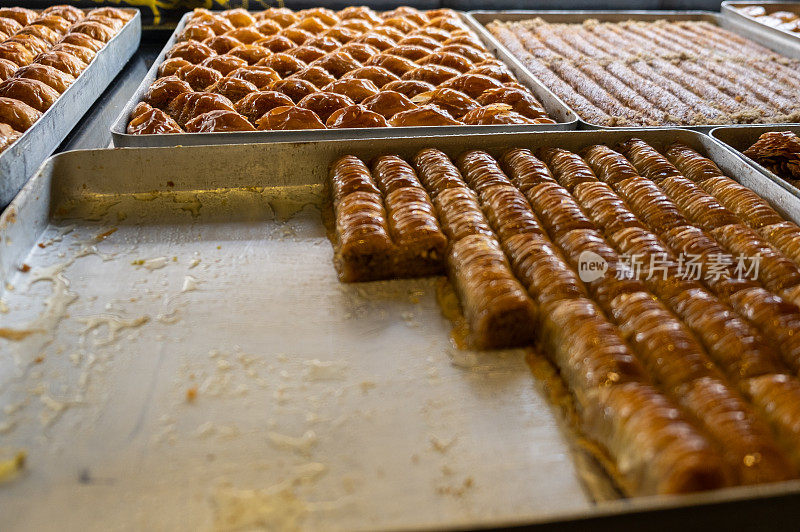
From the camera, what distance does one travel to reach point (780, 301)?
8.17 feet

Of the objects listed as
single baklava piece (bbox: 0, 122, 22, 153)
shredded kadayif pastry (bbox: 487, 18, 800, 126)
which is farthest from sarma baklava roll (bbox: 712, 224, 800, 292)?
single baklava piece (bbox: 0, 122, 22, 153)

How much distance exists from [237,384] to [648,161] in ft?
8.51

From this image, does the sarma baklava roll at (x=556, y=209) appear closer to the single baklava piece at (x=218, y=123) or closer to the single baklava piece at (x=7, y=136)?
the single baklava piece at (x=218, y=123)

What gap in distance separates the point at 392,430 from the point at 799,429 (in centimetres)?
131

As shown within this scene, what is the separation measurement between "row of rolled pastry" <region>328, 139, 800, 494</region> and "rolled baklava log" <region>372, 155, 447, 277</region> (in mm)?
80

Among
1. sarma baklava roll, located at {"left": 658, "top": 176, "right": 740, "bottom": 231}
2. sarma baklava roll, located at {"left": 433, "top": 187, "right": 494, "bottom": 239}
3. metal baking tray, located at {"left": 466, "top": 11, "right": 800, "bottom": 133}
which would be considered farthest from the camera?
metal baking tray, located at {"left": 466, "top": 11, "right": 800, "bottom": 133}

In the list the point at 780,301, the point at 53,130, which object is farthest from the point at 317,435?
the point at 53,130

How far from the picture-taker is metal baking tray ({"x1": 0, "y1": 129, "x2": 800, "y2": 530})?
195 centimetres

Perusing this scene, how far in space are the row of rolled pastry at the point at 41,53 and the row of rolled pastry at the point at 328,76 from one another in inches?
24.7

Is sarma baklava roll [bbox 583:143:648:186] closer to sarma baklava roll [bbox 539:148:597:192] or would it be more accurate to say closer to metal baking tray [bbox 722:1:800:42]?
sarma baklava roll [bbox 539:148:597:192]

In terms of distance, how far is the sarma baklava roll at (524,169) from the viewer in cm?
339

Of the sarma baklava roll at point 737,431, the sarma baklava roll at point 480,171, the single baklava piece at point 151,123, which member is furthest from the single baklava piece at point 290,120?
the sarma baklava roll at point 737,431

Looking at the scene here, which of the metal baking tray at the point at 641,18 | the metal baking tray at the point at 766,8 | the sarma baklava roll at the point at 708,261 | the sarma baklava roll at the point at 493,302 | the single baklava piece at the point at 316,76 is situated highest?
the metal baking tray at the point at 766,8

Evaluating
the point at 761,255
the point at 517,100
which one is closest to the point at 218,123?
the point at 517,100
